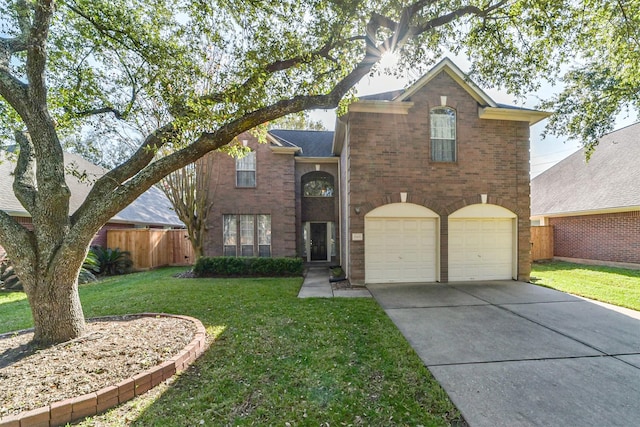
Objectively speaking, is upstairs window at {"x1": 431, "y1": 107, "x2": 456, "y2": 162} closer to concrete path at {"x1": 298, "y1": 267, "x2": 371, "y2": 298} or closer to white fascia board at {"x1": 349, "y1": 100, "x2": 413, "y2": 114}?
white fascia board at {"x1": 349, "y1": 100, "x2": 413, "y2": 114}

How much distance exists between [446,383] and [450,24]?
7.50 metres

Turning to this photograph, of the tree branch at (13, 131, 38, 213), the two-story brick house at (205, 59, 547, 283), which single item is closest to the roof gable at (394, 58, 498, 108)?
the two-story brick house at (205, 59, 547, 283)

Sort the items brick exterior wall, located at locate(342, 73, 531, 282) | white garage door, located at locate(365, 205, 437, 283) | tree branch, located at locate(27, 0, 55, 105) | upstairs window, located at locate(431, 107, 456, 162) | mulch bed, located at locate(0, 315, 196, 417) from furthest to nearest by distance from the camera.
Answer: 1. upstairs window, located at locate(431, 107, 456, 162)
2. white garage door, located at locate(365, 205, 437, 283)
3. brick exterior wall, located at locate(342, 73, 531, 282)
4. tree branch, located at locate(27, 0, 55, 105)
5. mulch bed, located at locate(0, 315, 196, 417)

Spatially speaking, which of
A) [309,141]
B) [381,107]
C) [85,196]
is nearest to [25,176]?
[381,107]

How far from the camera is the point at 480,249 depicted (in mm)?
9391

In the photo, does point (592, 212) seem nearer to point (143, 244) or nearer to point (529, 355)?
point (529, 355)

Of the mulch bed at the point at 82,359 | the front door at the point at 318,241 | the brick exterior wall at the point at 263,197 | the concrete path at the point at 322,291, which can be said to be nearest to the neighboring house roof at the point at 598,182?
the concrete path at the point at 322,291

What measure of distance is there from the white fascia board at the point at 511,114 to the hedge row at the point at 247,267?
844cm

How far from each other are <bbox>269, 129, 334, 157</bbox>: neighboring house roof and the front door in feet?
12.0

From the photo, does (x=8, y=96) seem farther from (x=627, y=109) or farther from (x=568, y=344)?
(x=627, y=109)

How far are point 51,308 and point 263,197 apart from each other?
9.40m

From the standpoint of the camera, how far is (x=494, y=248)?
947 cm

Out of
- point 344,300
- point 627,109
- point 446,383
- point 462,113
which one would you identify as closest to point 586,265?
point 627,109

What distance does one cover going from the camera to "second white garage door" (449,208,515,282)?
9.22 metres
